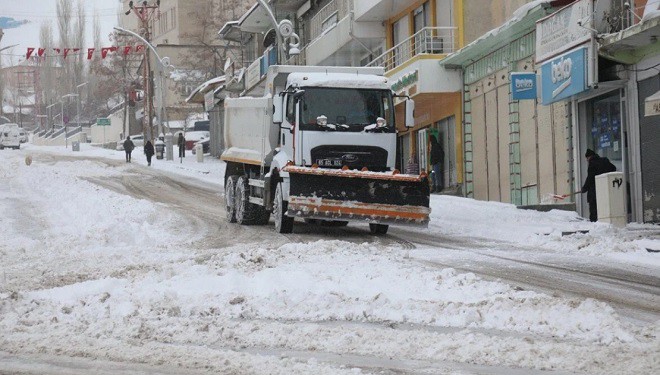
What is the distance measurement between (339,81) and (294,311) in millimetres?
11289

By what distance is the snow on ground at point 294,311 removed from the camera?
789 centimetres

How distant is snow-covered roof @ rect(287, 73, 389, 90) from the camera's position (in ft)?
68.7

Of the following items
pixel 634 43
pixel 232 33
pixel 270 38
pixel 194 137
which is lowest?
pixel 634 43

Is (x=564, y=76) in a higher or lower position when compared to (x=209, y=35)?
lower

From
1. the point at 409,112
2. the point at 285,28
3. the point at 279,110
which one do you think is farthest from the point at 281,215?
the point at 285,28

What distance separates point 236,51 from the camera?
9244 centimetres

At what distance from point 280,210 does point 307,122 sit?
1658 mm

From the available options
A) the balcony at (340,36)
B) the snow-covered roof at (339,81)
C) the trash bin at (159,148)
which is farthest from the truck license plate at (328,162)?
the trash bin at (159,148)

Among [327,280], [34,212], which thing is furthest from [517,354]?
[34,212]

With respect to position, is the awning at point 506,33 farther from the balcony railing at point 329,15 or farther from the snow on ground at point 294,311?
the balcony railing at point 329,15

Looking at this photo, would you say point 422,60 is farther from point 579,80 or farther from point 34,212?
point 34,212

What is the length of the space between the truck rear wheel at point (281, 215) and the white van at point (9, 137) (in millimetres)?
67886

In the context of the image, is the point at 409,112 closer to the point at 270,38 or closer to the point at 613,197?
the point at 613,197

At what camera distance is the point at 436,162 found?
35469 mm
